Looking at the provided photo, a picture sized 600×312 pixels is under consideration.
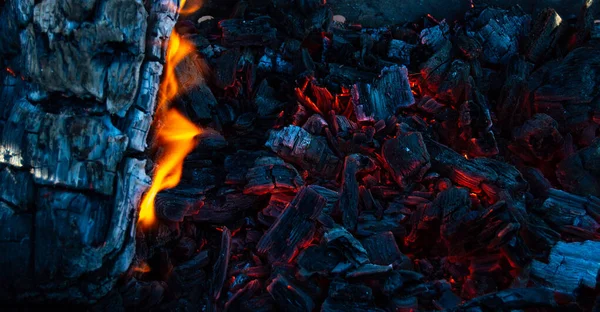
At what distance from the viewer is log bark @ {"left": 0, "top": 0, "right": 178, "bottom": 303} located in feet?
10.7

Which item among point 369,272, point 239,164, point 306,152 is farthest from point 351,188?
point 239,164

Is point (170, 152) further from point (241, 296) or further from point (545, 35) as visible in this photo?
point (545, 35)

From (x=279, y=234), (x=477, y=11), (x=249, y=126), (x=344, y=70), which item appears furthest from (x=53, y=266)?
(x=477, y=11)

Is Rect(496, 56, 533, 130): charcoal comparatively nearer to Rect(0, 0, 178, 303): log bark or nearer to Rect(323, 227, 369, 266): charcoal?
Rect(323, 227, 369, 266): charcoal

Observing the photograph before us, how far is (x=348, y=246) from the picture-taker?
358 cm

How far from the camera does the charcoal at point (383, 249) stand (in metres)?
3.69

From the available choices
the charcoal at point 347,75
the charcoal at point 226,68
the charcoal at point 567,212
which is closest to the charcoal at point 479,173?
the charcoal at point 567,212

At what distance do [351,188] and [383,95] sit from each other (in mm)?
1290

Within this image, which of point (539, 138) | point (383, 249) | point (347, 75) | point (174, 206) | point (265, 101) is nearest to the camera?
point (383, 249)

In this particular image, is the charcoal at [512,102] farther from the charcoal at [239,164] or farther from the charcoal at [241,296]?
the charcoal at [241,296]

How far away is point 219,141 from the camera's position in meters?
Result: 4.60

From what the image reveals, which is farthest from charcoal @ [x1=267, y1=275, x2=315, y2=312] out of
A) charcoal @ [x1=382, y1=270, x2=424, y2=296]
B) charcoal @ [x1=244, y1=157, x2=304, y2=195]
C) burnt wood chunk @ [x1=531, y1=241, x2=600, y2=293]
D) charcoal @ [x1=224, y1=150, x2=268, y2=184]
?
burnt wood chunk @ [x1=531, y1=241, x2=600, y2=293]

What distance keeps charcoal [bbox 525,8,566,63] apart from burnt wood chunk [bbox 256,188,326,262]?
354cm

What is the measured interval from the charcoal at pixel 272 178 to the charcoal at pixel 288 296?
3.11ft
